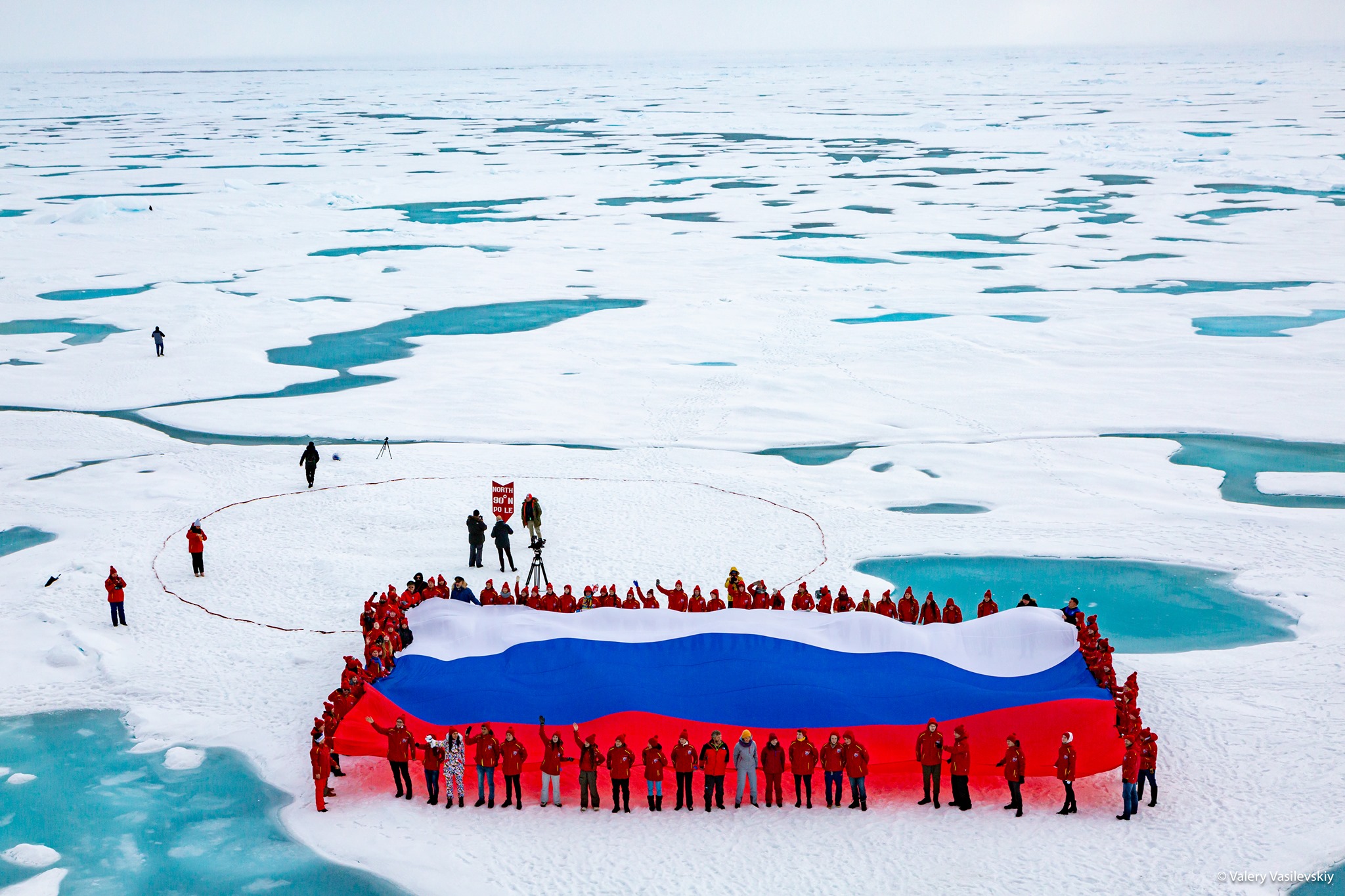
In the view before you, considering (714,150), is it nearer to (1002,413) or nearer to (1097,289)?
(1097,289)

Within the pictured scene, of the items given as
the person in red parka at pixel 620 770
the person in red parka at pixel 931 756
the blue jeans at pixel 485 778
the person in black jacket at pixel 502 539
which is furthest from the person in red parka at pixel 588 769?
the person in black jacket at pixel 502 539

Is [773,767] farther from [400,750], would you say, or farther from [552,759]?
[400,750]

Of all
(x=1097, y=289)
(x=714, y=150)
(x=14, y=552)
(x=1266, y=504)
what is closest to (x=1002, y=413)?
(x=1266, y=504)

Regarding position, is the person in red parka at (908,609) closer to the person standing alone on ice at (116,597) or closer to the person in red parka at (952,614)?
the person in red parka at (952,614)

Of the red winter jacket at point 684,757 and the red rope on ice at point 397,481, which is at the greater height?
the red winter jacket at point 684,757

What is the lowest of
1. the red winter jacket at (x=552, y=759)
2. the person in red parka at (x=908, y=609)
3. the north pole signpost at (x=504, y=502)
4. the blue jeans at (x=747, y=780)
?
the blue jeans at (x=747, y=780)

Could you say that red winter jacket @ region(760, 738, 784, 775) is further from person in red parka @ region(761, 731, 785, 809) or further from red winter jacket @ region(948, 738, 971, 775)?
red winter jacket @ region(948, 738, 971, 775)
